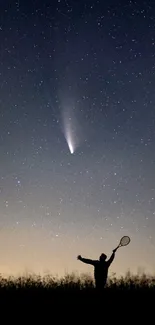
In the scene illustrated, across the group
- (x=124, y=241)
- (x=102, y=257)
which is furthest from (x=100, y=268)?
(x=124, y=241)

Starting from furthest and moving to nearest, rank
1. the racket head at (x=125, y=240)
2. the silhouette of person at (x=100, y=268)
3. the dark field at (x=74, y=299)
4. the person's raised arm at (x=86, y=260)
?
1. the racket head at (x=125, y=240)
2. the person's raised arm at (x=86, y=260)
3. the silhouette of person at (x=100, y=268)
4. the dark field at (x=74, y=299)

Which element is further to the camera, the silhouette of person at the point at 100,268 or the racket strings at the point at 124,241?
the racket strings at the point at 124,241

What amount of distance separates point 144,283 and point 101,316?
13.6 ft

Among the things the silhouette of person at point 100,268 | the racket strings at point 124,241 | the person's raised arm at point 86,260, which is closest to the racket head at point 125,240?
the racket strings at point 124,241

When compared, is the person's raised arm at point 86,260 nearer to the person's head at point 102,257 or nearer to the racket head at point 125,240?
the person's head at point 102,257

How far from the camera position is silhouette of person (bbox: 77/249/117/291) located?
11055 millimetres

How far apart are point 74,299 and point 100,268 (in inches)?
46.1

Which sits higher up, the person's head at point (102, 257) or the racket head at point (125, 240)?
the person's head at point (102, 257)

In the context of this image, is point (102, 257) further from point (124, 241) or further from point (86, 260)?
point (124, 241)

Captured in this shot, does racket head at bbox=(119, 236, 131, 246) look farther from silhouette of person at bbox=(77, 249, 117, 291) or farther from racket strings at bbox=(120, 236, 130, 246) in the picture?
silhouette of person at bbox=(77, 249, 117, 291)

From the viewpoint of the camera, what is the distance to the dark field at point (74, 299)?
348 inches

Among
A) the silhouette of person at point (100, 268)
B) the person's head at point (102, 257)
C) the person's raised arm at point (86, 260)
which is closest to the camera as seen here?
the silhouette of person at point (100, 268)

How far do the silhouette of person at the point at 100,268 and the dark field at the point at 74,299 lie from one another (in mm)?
283

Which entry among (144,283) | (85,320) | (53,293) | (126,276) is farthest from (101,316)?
(126,276)
